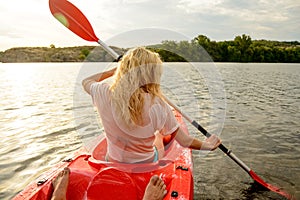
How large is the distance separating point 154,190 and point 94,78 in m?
1.11

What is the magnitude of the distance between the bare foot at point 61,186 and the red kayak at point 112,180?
12 cm

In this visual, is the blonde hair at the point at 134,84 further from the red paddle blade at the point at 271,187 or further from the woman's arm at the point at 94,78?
the red paddle blade at the point at 271,187

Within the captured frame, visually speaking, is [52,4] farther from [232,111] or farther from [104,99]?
[232,111]

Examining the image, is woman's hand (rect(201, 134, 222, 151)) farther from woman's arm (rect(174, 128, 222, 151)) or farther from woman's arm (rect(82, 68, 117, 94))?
woman's arm (rect(82, 68, 117, 94))

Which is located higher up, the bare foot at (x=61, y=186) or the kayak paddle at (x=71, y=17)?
the kayak paddle at (x=71, y=17)

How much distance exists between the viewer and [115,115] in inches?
89.7

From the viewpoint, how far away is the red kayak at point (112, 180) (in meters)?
2.31

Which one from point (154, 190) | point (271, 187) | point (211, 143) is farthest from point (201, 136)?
point (154, 190)

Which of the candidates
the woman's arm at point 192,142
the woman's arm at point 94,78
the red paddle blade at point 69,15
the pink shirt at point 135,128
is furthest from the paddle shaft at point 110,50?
the woman's arm at point 192,142

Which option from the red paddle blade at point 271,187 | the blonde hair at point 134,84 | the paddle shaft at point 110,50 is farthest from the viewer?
the red paddle blade at point 271,187

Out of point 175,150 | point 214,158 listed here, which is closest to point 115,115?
point 175,150

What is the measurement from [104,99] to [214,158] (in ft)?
11.1

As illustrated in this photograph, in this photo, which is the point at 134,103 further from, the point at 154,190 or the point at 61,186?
the point at 61,186

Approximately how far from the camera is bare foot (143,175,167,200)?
2.33 metres
